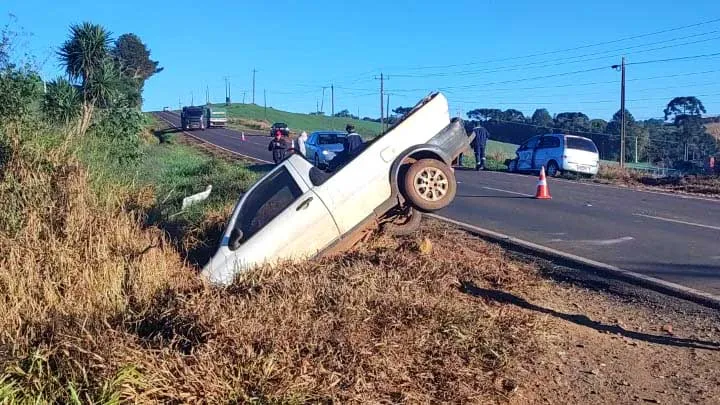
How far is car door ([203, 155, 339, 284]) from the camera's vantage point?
670cm

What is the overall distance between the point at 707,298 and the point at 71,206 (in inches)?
250

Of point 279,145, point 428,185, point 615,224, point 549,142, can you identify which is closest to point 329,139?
point 279,145

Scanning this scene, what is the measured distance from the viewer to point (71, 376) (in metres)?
4.05

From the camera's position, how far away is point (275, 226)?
6.85 m

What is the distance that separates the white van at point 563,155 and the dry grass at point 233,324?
18.1 m

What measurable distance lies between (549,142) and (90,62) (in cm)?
1561

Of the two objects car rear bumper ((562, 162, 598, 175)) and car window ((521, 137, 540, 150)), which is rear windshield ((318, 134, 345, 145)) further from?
car rear bumper ((562, 162, 598, 175))

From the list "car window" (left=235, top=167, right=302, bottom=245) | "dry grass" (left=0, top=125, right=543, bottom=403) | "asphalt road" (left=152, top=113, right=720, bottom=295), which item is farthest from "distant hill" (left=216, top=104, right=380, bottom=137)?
"dry grass" (left=0, top=125, right=543, bottom=403)

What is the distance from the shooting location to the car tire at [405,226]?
816cm

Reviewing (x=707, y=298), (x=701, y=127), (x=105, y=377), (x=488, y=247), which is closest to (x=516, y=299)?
(x=707, y=298)

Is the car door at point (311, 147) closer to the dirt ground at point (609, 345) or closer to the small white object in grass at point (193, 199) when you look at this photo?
the small white object in grass at point (193, 199)

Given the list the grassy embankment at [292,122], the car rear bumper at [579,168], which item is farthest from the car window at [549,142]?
the grassy embankment at [292,122]

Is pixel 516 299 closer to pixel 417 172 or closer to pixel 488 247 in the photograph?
pixel 417 172

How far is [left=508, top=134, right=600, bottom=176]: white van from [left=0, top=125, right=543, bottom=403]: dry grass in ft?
59.5
